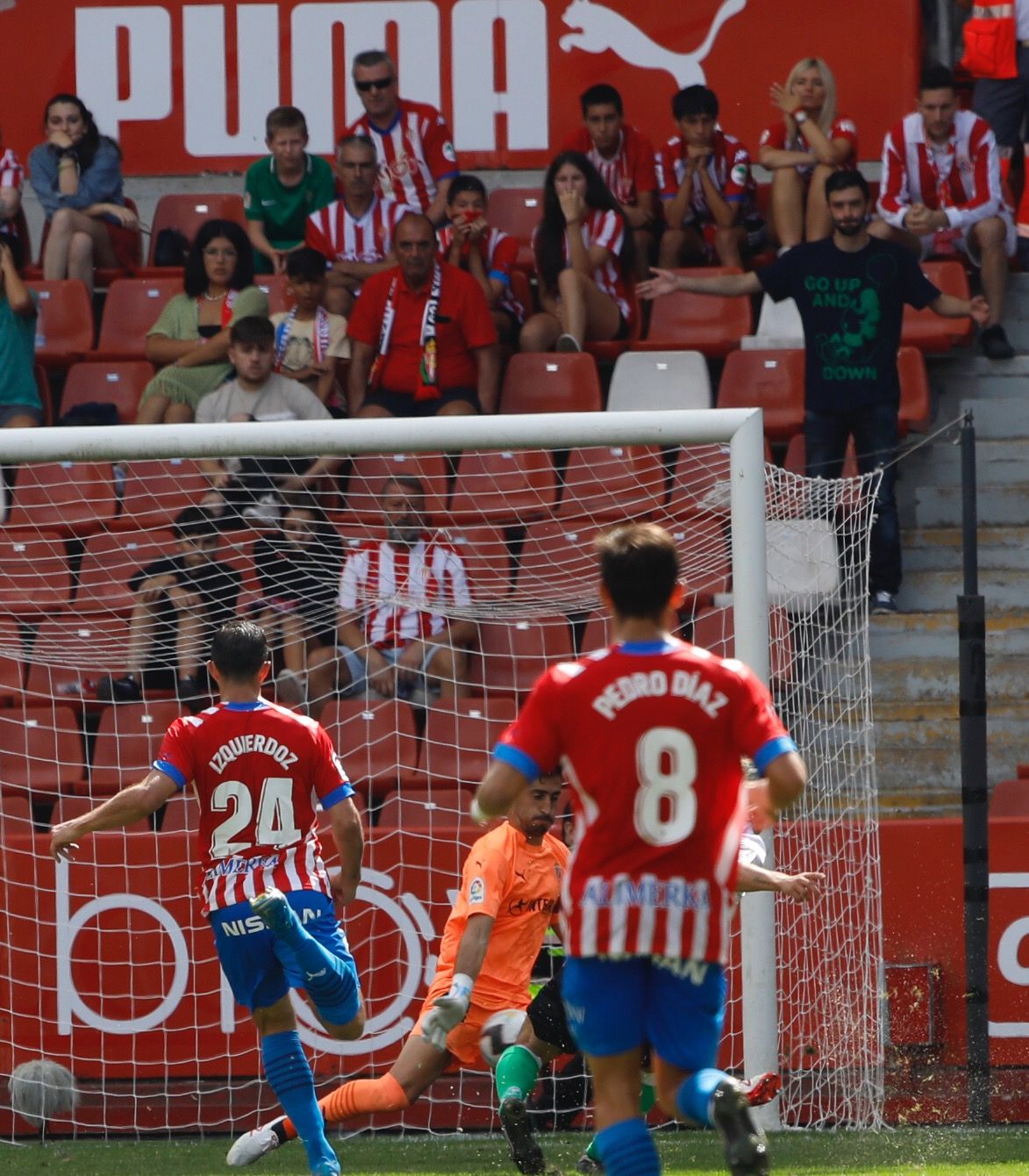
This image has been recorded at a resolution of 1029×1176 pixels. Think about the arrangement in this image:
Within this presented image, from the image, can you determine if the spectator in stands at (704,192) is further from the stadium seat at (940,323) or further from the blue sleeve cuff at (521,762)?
the blue sleeve cuff at (521,762)

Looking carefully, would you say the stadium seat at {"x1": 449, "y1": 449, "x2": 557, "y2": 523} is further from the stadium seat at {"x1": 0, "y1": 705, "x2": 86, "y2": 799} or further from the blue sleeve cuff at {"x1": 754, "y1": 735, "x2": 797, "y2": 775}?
the blue sleeve cuff at {"x1": 754, "y1": 735, "x2": 797, "y2": 775}

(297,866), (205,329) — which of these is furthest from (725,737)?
(205,329)

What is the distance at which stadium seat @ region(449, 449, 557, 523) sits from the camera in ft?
30.7

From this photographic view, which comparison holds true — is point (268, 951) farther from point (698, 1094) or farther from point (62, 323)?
point (62, 323)

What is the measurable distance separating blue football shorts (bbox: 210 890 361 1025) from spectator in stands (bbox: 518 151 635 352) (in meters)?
5.01

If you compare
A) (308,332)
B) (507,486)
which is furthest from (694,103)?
(507,486)

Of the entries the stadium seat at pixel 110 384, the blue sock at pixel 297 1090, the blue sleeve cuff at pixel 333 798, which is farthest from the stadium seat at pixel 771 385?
the blue sock at pixel 297 1090

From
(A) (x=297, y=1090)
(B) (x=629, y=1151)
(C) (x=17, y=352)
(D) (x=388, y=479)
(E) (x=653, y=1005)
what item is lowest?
(A) (x=297, y=1090)

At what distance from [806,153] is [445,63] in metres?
2.56

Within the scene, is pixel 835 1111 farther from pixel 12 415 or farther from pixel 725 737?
pixel 12 415

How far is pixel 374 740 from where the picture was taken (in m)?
8.73

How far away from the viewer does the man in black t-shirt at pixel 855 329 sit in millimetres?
9602

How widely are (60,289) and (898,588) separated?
510 cm

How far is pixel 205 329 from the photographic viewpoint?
10.7 metres
